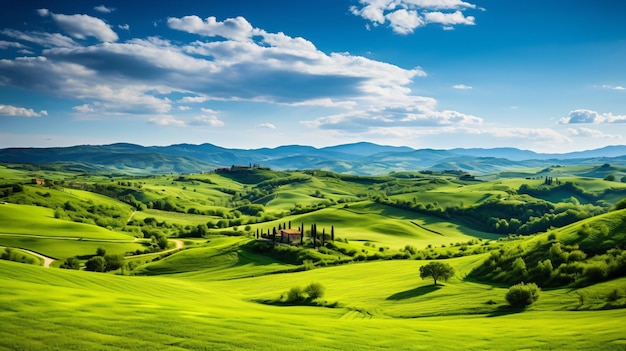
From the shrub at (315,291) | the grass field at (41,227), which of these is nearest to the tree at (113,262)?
the grass field at (41,227)

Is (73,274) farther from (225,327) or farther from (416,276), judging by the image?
(416,276)

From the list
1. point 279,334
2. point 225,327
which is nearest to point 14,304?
A: point 225,327

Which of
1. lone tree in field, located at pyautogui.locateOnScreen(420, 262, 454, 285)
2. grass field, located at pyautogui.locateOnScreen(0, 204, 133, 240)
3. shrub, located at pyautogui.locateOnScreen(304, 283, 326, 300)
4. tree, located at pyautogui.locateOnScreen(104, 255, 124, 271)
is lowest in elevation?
tree, located at pyautogui.locateOnScreen(104, 255, 124, 271)

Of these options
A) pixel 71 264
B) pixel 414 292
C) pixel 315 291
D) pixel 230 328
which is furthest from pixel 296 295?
pixel 71 264

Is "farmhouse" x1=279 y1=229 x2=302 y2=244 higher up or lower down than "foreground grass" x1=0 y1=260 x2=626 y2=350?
lower down

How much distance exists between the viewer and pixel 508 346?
29125mm

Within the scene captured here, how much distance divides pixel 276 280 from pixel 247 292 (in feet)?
39.9

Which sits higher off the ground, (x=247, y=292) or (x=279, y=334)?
(x=279, y=334)

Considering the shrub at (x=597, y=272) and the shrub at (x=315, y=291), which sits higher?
the shrub at (x=597, y=272)

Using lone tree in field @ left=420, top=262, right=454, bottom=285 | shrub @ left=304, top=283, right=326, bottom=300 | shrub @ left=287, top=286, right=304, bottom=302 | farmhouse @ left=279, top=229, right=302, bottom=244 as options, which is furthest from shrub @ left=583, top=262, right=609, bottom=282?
farmhouse @ left=279, top=229, right=302, bottom=244

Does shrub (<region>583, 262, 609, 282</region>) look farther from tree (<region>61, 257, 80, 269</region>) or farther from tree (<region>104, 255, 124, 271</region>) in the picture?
tree (<region>61, 257, 80, 269</region>)

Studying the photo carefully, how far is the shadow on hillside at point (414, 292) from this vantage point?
57.1m

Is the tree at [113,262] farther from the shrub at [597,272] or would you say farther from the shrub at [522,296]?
the shrub at [597,272]

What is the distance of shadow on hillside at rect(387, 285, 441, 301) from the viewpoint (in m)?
57.1
